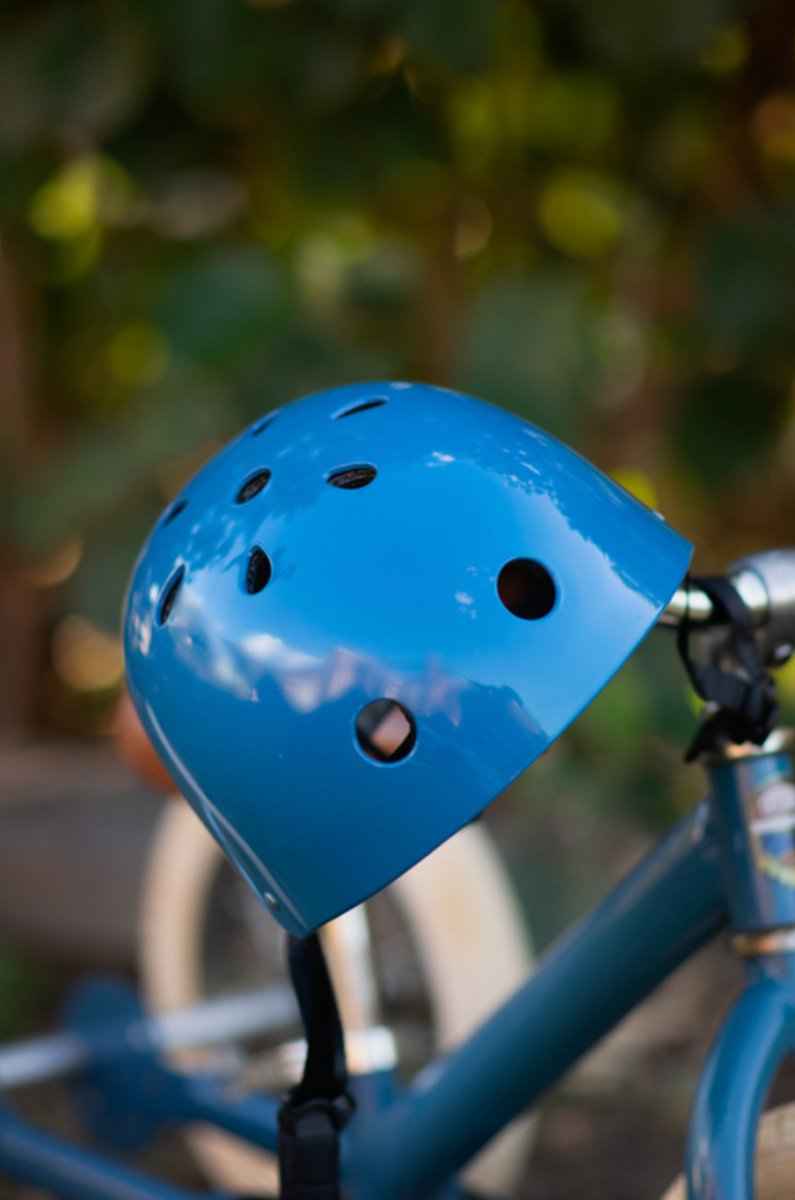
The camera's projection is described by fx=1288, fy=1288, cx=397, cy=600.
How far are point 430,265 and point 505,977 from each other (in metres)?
1.04

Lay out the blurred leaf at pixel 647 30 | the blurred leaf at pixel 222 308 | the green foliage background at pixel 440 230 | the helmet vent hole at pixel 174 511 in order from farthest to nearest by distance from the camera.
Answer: the blurred leaf at pixel 222 308, the green foliage background at pixel 440 230, the blurred leaf at pixel 647 30, the helmet vent hole at pixel 174 511

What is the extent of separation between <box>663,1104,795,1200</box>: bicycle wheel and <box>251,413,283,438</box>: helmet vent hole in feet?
1.48

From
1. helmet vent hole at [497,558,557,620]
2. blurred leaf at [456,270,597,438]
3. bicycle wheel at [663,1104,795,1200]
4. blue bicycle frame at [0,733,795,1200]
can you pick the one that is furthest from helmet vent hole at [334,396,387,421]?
blurred leaf at [456,270,597,438]

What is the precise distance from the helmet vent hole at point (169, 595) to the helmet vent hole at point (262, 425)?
10cm

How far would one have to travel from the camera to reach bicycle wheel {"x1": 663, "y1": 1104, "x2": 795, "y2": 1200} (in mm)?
661

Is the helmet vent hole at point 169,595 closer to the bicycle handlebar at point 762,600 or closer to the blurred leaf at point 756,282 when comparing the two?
the bicycle handlebar at point 762,600

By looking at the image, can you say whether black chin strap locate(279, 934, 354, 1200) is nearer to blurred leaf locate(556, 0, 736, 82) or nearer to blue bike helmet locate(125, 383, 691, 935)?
blue bike helmet locate(125, 383, 691, 935)

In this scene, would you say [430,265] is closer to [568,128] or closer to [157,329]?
→ [568,128]

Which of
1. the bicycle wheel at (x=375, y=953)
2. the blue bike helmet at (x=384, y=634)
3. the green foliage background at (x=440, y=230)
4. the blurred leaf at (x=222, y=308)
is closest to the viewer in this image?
the blue bike helmet at (x=384, y=634)

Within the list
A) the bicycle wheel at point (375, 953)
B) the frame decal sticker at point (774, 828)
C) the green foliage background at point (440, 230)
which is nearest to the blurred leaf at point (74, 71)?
the green foliage background at point (440, 230)

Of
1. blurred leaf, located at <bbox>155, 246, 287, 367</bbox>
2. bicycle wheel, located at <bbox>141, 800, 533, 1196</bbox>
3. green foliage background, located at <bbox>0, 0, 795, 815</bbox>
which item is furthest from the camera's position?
blurred leaf, located at <bbox>155, 246, 287, 367</bbox>

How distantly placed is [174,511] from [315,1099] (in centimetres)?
35

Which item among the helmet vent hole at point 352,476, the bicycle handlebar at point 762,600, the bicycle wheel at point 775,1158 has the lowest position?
the bicycle wheel at point 775,1158

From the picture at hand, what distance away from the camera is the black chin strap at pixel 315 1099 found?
74 centimetres
